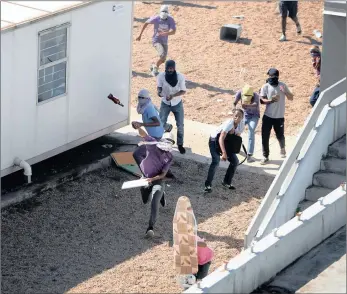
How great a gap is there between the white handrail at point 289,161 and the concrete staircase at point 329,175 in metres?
0.52

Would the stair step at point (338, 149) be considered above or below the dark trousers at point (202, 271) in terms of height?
above

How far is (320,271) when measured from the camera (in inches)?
434

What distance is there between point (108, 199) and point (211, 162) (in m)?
1.73

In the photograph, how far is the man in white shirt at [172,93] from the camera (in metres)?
16.5

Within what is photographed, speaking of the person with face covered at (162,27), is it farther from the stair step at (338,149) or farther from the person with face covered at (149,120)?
the stair step at (338,149)

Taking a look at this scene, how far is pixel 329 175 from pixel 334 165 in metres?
0.14

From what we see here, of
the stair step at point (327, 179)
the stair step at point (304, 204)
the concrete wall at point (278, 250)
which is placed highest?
the concrete wall at point (278, 250)

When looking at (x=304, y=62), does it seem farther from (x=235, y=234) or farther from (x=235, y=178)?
(x=235, y=234)

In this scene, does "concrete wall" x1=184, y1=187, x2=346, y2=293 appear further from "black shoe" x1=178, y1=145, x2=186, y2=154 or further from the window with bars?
"black shoe" x1=178, y1=145, x2=186, y2=154

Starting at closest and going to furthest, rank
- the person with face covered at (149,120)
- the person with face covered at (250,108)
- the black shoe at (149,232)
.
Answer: the black shoe at (149,232)
the person with face covered at (149,120)
the person with face covered at (250,108)

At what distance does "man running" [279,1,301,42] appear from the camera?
877 inches

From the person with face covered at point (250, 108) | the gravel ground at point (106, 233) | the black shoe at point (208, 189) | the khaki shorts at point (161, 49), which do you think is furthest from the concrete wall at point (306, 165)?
the khaki shorts at point (161, 49)

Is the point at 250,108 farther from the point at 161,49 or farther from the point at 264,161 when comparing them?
the point at 161,49

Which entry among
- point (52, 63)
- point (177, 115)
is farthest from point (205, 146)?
point (52, 63)
